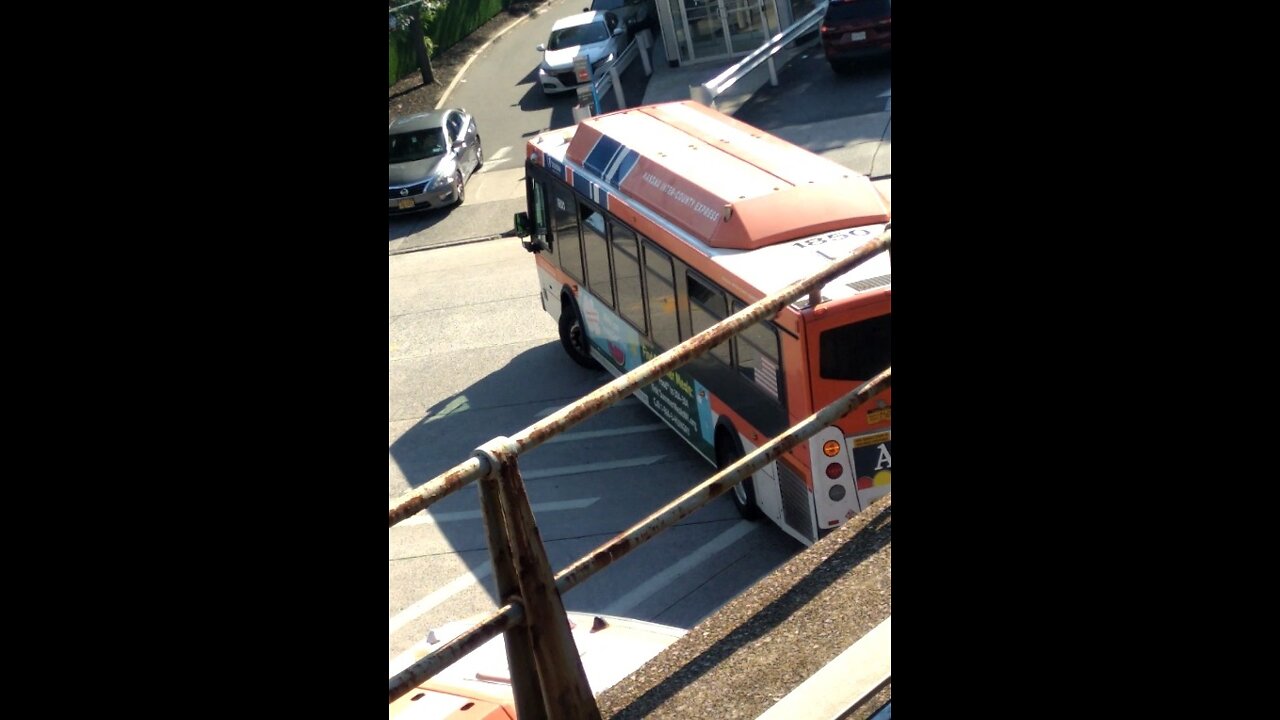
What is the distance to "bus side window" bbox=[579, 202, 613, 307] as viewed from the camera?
13.4 m

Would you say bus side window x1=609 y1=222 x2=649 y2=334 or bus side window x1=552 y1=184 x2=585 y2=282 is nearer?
bus side window x1=609 y1=222 x2=649 y2=334

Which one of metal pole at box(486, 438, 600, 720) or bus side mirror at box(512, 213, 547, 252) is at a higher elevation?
metal pole at box(486, 438, 600, 720)

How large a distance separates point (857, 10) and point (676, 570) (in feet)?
61.7

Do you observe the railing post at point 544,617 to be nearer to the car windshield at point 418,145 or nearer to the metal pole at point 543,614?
the metal pole at point 543,614

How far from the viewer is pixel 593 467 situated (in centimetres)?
1318

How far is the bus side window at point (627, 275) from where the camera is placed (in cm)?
1264

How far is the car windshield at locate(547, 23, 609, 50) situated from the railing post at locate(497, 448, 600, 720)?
2987 centimetres

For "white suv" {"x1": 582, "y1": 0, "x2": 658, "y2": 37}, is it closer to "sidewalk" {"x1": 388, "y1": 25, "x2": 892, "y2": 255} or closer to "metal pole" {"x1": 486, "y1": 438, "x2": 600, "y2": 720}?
"sidewalk" {"x1": 388, "y1": 25, "x2": 892, "y2": 255}

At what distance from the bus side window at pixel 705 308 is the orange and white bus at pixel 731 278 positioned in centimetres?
2

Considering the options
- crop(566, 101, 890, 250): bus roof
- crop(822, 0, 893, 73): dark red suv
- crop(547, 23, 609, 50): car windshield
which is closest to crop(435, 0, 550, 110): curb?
crop(547, 23, 609, 50): car windshield

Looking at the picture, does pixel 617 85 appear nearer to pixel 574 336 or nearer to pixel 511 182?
pixel 511 182

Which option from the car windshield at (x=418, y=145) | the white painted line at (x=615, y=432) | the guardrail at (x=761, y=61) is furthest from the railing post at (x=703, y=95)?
the white painted line at (x=615, y=432)
